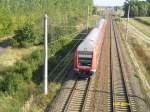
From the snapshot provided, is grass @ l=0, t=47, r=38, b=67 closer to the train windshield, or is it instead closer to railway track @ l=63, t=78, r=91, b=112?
the train windshield

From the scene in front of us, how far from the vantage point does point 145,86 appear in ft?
99.0

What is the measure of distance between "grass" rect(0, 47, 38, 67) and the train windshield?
1350 centimetres

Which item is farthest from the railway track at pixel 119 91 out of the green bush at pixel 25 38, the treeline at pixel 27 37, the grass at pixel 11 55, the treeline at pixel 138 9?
the treeline at pixel 138 9

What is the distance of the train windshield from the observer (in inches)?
1155

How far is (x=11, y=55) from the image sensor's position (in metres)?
48.4

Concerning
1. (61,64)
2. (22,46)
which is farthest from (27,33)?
(61,64)

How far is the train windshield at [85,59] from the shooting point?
29.3 meters

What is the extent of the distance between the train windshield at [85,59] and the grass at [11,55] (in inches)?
531

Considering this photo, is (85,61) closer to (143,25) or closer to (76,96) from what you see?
(76,96)

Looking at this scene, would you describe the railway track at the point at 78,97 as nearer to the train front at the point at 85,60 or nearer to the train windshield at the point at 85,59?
the train front at the point at 85,60

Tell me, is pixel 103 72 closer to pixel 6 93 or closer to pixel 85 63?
pixel 85 63

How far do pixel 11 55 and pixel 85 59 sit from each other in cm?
2156

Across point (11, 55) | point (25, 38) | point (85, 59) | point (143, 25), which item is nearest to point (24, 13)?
point (25, 38)

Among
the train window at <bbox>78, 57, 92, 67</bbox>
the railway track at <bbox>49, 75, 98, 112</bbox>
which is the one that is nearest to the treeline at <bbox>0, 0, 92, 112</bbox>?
the railway track at <bbox>49, 75, 98, 112</bbox>
